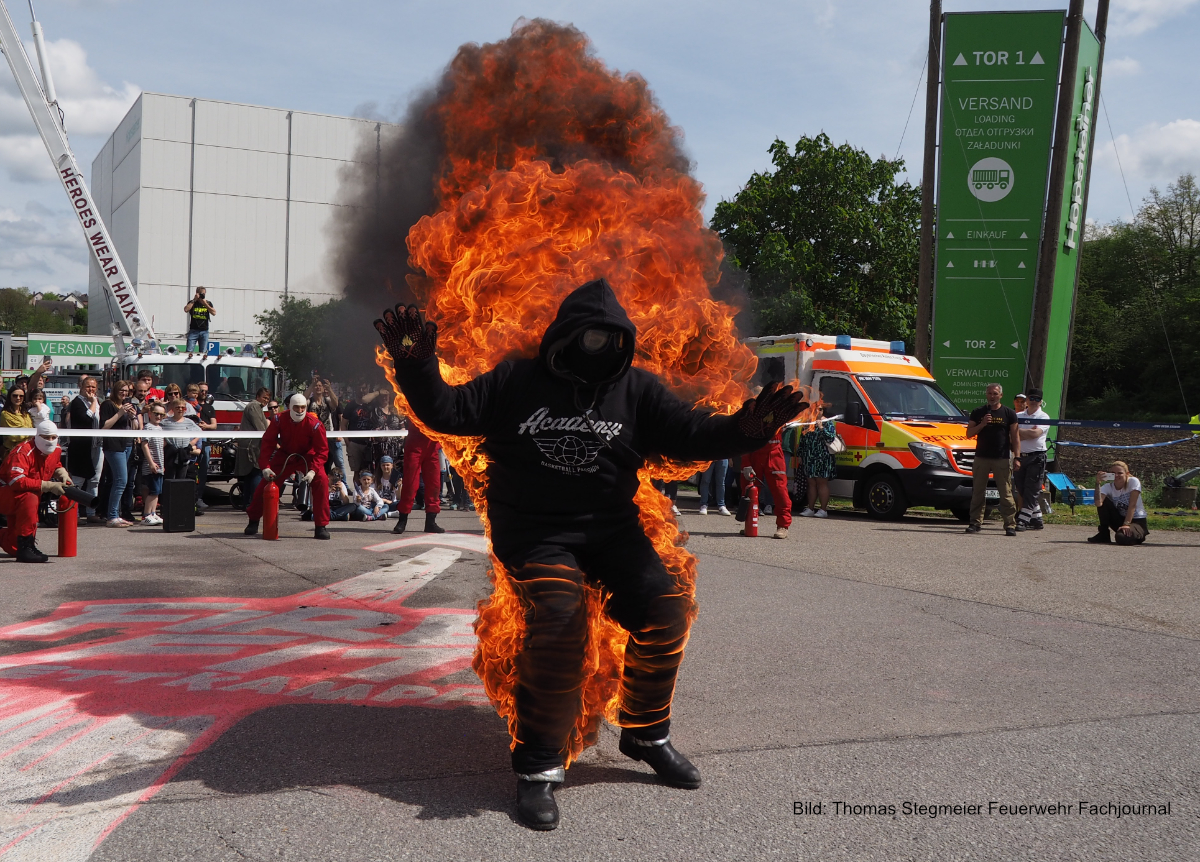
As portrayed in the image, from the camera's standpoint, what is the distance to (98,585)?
8.14m

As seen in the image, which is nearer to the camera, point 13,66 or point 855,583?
point 855,583

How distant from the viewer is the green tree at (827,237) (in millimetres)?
37688

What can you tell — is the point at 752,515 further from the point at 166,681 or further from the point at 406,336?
the point at 406,336

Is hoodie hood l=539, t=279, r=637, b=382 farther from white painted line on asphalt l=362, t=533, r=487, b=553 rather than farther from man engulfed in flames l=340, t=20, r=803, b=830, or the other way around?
white painted line on asphalt l=362, t=533, r=487, b=553

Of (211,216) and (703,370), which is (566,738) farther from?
(211,216)

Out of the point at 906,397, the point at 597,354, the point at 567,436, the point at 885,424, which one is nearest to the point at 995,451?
the point at 885,424

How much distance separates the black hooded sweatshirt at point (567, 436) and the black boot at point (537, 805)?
86 centimetres

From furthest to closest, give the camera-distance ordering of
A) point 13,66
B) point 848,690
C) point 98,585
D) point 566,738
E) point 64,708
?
point 13,66 → point 98,585 → point 848,690 → point 64,708 → point 566,738

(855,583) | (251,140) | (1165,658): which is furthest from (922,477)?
(251,140)

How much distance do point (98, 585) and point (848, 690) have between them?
19.6 feet

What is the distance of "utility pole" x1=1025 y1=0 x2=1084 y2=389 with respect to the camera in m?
18.3

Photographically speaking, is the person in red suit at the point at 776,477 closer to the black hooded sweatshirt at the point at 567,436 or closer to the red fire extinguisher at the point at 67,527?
the red fire extinguisher at the point at 67,527

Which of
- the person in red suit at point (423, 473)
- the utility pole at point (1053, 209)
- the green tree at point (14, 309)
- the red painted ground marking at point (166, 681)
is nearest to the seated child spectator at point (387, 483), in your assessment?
the person in red suit at point (423, 473)

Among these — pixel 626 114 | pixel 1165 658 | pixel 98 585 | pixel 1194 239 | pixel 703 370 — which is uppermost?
pixel 1194 239
